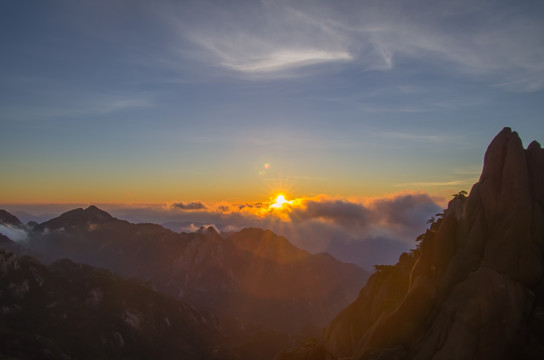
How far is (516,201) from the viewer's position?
6912 cm

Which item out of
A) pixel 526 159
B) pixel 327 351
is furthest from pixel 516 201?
pixel 327 351

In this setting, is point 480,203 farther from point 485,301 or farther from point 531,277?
point 485,301

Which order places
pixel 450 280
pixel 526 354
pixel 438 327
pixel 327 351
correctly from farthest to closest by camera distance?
pixel 327 351, pixel 450 280, pixel 438 327, pixel 526 354

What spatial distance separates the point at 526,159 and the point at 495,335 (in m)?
34.7

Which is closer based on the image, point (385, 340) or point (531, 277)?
point (531, 277)

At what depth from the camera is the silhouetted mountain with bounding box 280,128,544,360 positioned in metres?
60.2

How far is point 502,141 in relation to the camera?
77.7m

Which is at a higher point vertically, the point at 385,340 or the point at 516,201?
the point at 516,201

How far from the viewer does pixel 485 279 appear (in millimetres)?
64188

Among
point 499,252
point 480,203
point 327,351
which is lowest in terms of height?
point 327,351

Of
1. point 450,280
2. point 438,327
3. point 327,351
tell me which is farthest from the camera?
point 327,351

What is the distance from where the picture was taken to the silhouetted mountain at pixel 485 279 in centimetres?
6022

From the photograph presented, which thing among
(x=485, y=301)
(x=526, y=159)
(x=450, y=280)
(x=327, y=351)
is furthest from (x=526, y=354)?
(x=327, y=351)

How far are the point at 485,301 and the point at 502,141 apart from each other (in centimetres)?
3362
